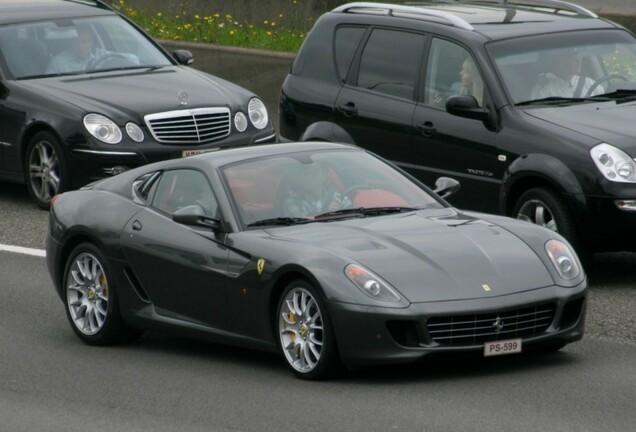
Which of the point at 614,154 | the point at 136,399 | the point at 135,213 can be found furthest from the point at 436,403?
the point at 614,154

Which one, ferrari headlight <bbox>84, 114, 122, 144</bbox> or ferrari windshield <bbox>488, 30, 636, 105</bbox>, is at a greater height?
ferrari windshield <bbox>488, 30, 636, 105</bbox>

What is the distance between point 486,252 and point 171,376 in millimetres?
1931

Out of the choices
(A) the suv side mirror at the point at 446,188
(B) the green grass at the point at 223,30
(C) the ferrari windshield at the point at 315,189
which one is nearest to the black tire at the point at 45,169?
(B) the green grass at the point at 223,30

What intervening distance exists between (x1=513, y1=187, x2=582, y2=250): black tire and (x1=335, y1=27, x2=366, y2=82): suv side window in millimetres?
2637

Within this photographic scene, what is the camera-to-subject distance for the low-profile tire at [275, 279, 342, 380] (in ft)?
29.8

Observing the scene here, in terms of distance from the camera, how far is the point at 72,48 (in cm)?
1731

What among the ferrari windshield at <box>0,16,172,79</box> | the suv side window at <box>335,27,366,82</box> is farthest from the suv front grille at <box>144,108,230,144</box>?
the suv side window at <box>335,27,366,82</box>

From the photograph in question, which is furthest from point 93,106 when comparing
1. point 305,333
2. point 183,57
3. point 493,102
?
point 305,333

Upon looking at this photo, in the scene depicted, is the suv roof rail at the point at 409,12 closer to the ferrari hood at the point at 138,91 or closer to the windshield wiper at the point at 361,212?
the ferrari hood at the point at 138,91

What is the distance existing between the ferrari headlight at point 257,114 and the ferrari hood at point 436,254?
6.85 meters

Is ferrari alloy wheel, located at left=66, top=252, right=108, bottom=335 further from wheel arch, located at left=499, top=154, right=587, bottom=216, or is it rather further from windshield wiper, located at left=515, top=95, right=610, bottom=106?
windshield wiper, located at left=515, top=95, right=610, bottom=106

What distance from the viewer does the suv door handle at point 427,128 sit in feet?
44.1

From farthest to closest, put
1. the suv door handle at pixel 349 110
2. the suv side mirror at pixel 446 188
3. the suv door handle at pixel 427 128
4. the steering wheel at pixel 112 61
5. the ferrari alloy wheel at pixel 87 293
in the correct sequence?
the steering wheel at pixel 112 61 → the suv door handle at pixel 349 110 → the suv door handle at pixel 427 128 → the ferrari alloy wheel at pixel 87 293 → the suv side mirror at pixel 446 188

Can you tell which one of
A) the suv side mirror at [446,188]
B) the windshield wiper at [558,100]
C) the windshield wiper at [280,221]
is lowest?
the windshield wiper at [558,100]
